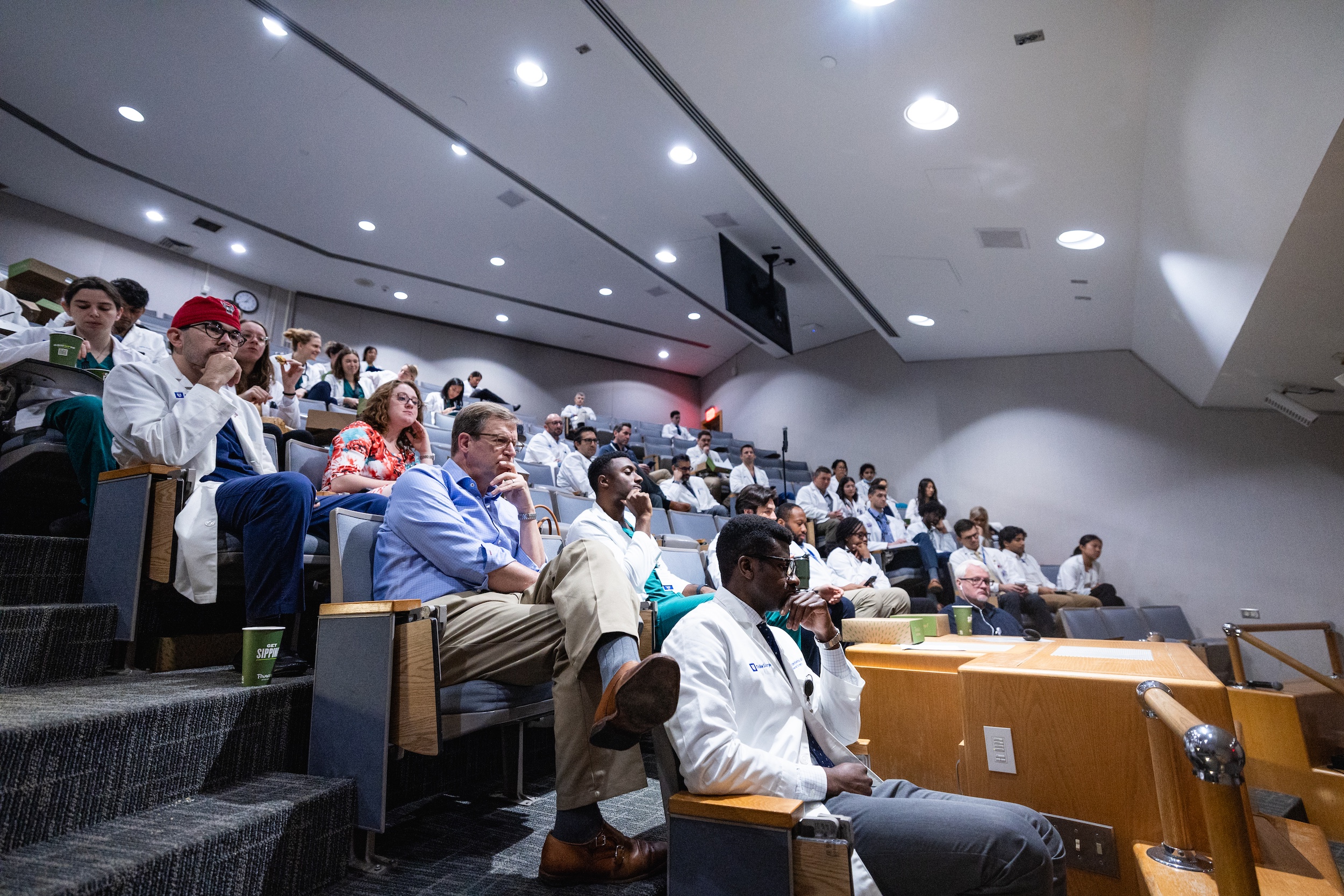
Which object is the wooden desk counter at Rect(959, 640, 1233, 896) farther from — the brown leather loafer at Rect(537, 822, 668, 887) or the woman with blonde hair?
the woman with blonde hair

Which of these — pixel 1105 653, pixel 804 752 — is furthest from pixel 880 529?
pixel 804 752

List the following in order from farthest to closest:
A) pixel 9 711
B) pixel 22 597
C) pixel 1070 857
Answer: pixel 22 597
pixel 1070 857
pixel 9 711

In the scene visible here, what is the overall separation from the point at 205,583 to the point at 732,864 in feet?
4.79

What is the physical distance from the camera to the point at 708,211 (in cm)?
651

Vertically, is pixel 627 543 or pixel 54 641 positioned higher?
pixel 627 543

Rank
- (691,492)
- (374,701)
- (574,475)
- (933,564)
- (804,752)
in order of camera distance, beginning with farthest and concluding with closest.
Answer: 1. (691,492)
2. (574,475)
3. (933,564)
4. (374,701)
5. (804,752)

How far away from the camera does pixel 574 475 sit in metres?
6.25

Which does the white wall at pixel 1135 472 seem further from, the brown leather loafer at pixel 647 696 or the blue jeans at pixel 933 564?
the brown leather loafer at pixel 647 696

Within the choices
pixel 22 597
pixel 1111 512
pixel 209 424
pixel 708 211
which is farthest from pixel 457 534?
pixel 1111 512

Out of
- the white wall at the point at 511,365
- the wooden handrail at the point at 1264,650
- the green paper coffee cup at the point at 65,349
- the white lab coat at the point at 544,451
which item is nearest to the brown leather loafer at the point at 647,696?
the green paper coffee cup at the point at 65,349

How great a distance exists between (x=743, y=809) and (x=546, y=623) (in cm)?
65

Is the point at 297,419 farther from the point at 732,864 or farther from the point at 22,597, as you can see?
the point at 732,864

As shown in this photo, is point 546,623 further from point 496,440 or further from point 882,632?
point 882,632

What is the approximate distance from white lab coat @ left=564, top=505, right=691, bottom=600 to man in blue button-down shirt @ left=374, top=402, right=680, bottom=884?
0.31 meters
